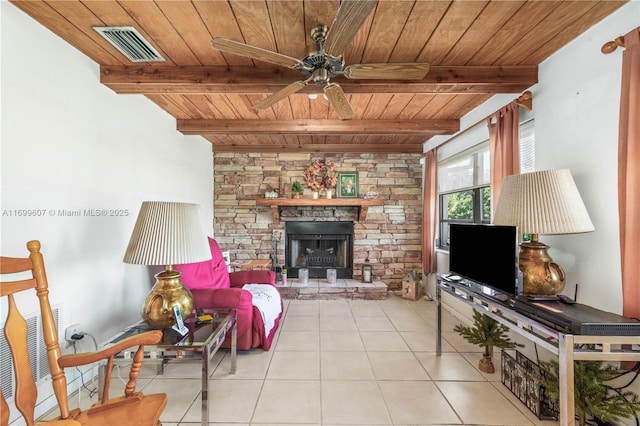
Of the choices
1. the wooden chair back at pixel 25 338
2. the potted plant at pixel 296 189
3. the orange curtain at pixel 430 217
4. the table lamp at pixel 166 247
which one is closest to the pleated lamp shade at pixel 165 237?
the table lamp at pixel 166 247

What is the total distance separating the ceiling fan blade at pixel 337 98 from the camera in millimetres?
1738

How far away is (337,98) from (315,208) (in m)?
2.77

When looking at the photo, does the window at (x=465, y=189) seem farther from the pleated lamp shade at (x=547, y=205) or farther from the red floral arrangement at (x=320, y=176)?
the red floral arrangement at (x=320, y=176)

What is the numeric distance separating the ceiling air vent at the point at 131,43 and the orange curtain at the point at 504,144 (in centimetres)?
283

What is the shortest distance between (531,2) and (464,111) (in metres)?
1.69

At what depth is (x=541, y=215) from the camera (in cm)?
152

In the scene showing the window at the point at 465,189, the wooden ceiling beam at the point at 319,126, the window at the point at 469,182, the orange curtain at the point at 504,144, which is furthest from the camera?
the wooden ceiling beam at the point at 319,126

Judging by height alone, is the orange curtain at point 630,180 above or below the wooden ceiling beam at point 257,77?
below

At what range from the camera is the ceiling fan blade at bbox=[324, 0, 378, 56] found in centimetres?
112

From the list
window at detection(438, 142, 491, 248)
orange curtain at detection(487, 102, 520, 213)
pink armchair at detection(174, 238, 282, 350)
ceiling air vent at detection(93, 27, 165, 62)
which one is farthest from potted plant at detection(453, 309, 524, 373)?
ceiling air vent at detection(93, 27, 165, 62)

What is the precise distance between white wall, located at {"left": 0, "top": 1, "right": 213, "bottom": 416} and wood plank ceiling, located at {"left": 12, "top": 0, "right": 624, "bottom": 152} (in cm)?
16

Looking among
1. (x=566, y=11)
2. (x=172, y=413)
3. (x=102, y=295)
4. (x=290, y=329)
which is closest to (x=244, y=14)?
(x=566, y=11)

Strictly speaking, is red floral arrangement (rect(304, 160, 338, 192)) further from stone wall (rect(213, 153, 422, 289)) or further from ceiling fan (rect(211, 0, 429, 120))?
ceiling fan (rect(211, 0, 429, 120))

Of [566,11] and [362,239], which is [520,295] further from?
[362,239]
